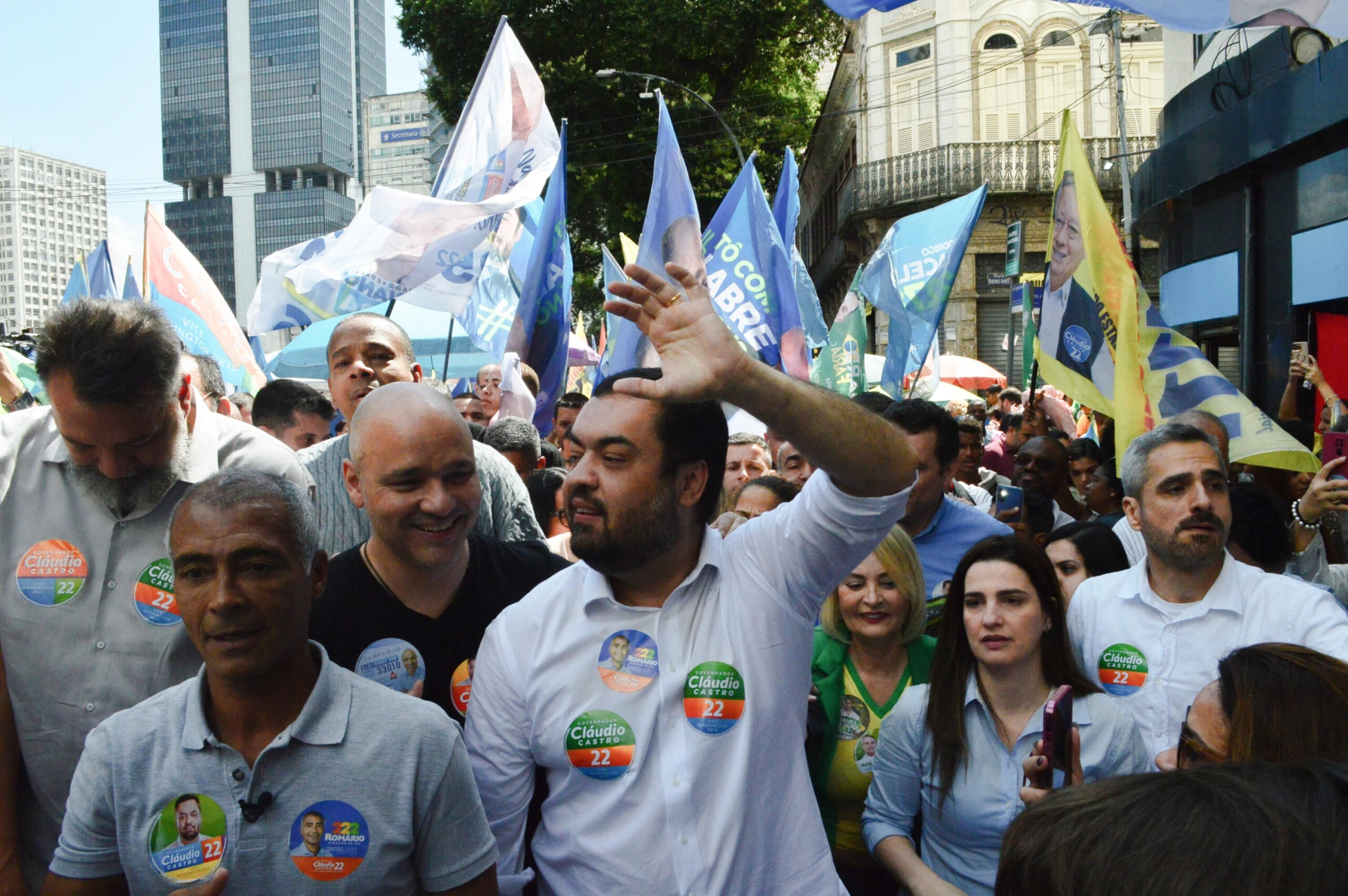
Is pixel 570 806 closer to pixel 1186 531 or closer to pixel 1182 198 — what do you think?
pixel 1186 531

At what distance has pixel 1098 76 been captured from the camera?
26031 mm

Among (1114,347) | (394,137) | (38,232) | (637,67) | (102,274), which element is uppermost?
(394,137)

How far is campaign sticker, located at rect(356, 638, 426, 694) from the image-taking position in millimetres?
2480

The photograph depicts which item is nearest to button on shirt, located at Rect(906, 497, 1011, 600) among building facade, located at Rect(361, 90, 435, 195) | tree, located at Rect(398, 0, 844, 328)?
tree, located at Rect(398, 0, 844, 328)

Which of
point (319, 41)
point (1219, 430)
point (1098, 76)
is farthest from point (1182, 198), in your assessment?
point (319, 41)

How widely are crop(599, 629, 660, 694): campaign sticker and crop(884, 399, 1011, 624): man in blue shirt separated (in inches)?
81.4

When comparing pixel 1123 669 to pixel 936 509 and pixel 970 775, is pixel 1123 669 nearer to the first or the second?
pixel 970 775

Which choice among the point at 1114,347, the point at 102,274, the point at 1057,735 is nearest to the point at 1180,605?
the point at 1057,735

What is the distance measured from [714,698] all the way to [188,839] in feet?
3.21

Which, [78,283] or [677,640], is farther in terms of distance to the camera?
[78,283]

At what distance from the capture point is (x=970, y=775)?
2869 mm

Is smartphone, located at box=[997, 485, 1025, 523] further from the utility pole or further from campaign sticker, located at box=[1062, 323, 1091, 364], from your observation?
the utility pole

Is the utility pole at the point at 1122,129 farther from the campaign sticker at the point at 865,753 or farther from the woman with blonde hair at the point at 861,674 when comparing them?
the campaign sticker at the point at 865,753

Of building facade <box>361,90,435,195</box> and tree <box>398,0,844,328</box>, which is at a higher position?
building facade <box>361,90,435,195</box>
